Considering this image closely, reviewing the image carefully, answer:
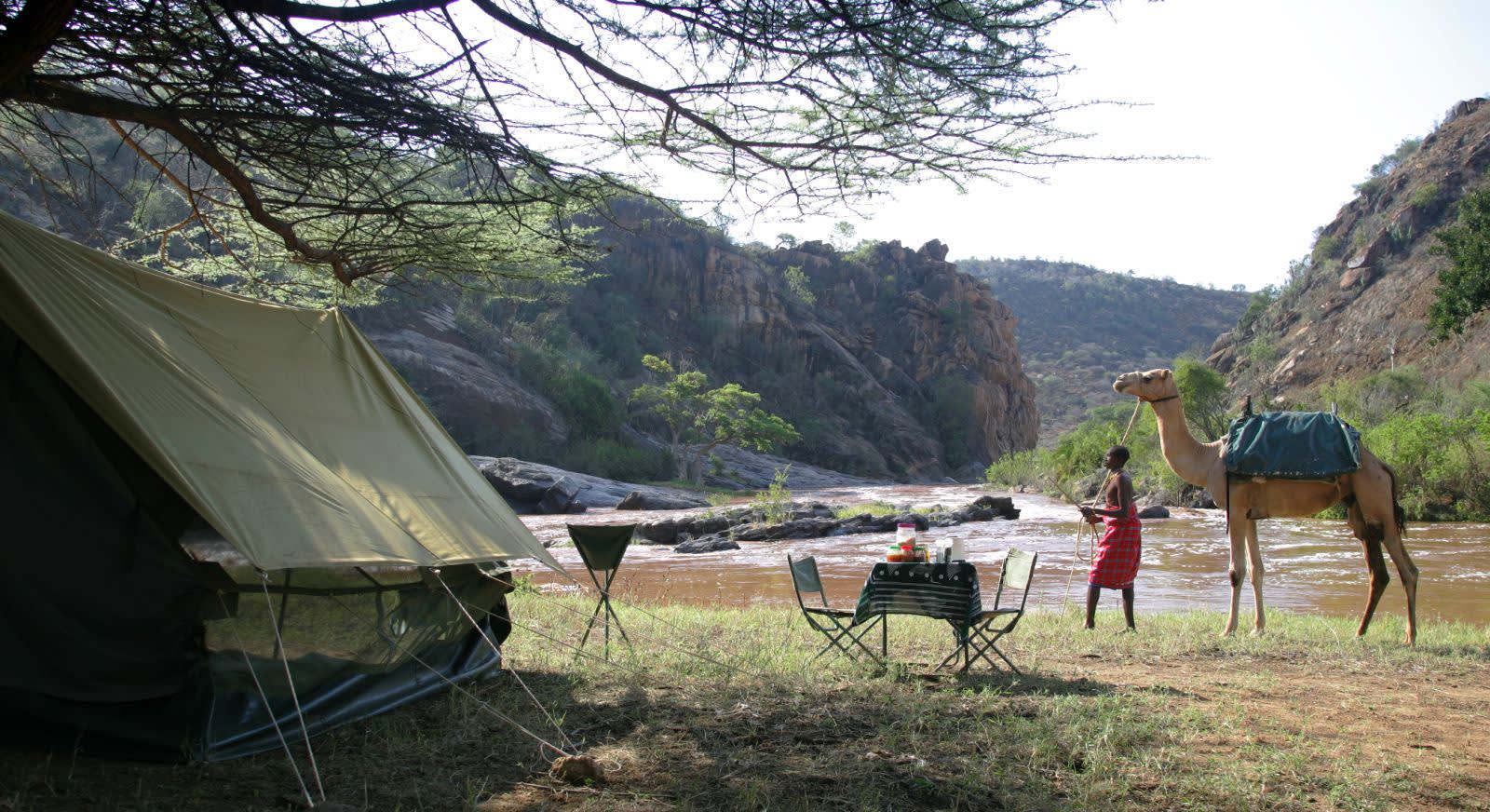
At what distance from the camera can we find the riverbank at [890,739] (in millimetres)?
3586

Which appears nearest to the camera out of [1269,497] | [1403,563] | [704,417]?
[1403,563]

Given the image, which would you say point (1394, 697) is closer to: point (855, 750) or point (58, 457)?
point (855, 750)

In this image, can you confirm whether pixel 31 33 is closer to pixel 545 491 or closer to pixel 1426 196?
pixel 545 491

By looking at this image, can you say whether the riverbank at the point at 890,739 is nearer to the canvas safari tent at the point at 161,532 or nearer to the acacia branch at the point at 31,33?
the canvas safari tent at the point at 161,532

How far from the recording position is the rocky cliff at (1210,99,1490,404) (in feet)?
123

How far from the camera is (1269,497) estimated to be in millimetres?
7664

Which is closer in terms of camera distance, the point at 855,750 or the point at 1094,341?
the point at 855,750

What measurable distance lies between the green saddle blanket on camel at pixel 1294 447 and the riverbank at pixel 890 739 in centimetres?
140

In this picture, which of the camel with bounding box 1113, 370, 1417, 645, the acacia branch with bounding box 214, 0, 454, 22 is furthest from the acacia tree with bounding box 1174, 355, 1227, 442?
the acacia branch with bounding box 214, 0, 454, 22

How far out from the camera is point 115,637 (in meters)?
3.93

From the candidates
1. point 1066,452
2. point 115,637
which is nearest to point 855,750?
point 115,637

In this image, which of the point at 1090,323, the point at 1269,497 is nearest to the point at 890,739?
the point at 1269,497

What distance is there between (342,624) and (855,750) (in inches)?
96.8

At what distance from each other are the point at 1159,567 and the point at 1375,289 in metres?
34.6
